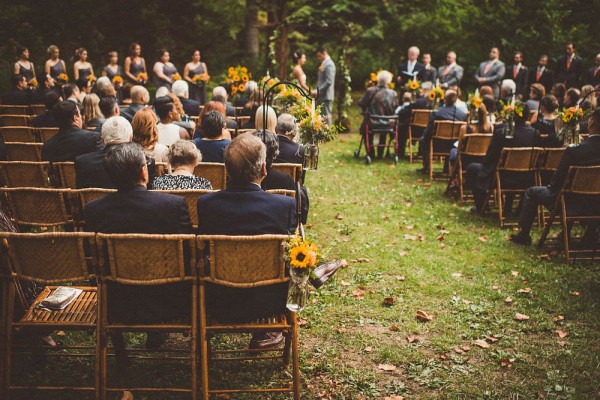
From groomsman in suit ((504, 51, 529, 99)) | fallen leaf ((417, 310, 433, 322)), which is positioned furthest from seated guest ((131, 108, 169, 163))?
groomsman in suit ((504, 51, 529, 99))

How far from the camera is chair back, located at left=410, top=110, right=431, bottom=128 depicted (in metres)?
11.9

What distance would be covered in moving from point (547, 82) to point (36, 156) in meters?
13.6

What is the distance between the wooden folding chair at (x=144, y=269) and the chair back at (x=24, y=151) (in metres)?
4.43

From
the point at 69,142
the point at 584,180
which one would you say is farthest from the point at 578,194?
the point at 69,142

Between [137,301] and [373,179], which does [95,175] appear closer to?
[137,301]

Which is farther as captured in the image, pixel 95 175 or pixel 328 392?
pixel 95 175

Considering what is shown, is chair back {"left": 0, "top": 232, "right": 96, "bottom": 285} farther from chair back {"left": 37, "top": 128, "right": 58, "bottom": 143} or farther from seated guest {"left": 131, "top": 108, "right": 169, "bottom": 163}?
chair back {"left": 37, "top": 128, "right": 58, "bottom": 143}

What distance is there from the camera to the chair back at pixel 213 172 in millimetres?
5983

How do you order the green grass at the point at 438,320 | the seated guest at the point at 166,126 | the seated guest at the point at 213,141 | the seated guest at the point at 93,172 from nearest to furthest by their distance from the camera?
the green grass at the point at 438,320 < the seated guest at the point at 93,172 < the seated guest at the point at 213,141 < the seated guest at the point at 166,126

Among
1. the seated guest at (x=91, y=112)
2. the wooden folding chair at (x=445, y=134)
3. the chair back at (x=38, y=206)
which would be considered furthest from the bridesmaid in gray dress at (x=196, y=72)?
the chair back at (x=38, y=206)

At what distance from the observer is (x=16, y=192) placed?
5223 millimetres

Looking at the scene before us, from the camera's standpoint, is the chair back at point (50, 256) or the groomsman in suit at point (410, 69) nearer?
the chair back at point (50, 256)

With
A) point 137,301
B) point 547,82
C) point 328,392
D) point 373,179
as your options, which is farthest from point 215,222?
point 547,82

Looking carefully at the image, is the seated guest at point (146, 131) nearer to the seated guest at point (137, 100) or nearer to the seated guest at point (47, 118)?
the seated guest at point (137, 100)
